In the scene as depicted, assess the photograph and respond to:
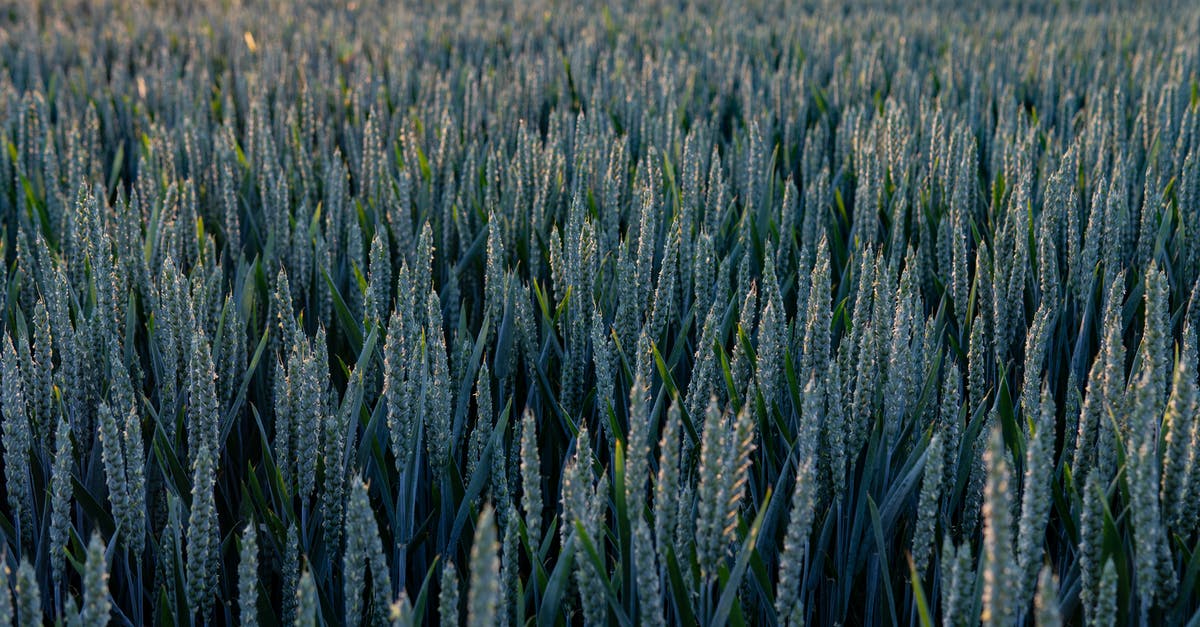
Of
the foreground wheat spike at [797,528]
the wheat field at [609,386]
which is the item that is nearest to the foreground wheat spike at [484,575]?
the wheat field at [609,386]

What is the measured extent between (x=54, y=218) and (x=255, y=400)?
0.99 metres

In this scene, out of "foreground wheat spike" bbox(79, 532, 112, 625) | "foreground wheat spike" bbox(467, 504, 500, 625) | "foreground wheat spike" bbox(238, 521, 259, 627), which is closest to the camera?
"foreground wheat spike" bbox(467, 504, 500, 625)

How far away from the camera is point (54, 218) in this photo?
2268 millimetres

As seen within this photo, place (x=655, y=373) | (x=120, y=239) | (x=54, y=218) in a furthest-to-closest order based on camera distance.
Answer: (x=54, y=218) < (x=120, y=239) < (x=655, y=373)

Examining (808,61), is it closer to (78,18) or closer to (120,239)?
(120,239)

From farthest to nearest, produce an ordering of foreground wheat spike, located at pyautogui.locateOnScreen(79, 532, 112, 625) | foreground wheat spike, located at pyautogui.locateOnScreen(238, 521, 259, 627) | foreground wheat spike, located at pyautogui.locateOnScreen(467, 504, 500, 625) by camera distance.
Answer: foreground wheat spike, located at pyautogui.locateOnScreen(238, 521, 259, 627), foreground wheat spike, located at pyautogui.locateOnScreen(79, 532, 112, 625), foreground wheat spike, located at pyautogui.locateOnScreen(467, 504, 500, 625)

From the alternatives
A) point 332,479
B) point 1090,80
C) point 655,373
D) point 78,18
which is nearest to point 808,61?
point 1090,80

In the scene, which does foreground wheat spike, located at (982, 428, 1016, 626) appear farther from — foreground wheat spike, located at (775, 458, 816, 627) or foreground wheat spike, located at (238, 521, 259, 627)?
foreground wheat spike, located at (238, 521, 259, 627)

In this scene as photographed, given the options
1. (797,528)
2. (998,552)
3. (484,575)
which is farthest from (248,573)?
(998,552)

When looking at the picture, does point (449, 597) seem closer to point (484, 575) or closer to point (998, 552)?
point (484, 575)

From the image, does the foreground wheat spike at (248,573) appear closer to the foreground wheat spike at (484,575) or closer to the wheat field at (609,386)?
the wheat field at (609,386)

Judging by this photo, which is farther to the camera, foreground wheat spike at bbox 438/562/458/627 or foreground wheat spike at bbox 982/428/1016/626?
foreground wheat spike at bbox 438/562/458/627

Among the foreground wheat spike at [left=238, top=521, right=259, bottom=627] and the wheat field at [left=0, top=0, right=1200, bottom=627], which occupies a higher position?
the wheat field at [left=0, top=0, right=1200, bottom=627]

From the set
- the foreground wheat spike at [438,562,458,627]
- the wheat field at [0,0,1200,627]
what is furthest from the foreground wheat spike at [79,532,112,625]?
the foreground wheat spike at [438,562,458,627]
